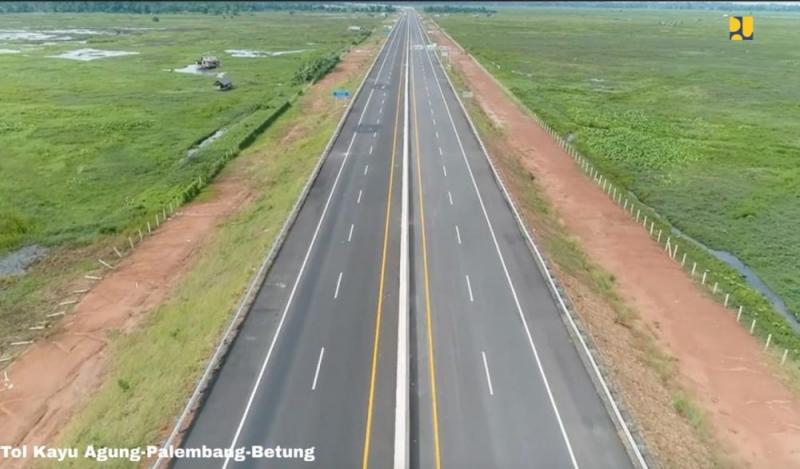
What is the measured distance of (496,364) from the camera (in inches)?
1017

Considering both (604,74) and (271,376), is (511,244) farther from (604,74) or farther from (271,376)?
(604,74)

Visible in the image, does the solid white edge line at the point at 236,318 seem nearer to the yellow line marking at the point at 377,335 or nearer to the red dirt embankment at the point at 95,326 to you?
the red dirt embankment at the point at 95,326

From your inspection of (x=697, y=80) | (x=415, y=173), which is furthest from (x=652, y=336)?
(x=697, y=80)

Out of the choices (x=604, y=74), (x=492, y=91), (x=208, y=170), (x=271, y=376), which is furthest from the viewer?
(x=604, y=74)

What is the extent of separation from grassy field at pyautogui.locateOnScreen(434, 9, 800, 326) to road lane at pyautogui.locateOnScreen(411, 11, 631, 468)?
1713 centimetres

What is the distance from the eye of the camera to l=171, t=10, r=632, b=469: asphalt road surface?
2131cm

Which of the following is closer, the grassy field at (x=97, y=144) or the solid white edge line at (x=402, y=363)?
the solid white edge line at (x=402, y=363)

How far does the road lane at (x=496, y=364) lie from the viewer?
21266 millimetres

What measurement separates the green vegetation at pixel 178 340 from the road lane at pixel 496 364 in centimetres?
1056

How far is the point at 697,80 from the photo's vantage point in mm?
115250

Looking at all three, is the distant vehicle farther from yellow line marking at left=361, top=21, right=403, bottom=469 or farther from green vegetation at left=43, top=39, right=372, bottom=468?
yellow line marking at left=361, top=21, right=403, bottom=469

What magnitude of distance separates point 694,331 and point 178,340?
93.7ft

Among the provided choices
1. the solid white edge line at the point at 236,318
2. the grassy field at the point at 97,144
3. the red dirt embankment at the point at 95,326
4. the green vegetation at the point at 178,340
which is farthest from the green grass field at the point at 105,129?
the solid white edge line at the point at 236,318

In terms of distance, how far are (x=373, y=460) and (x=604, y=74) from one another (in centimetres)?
12036
